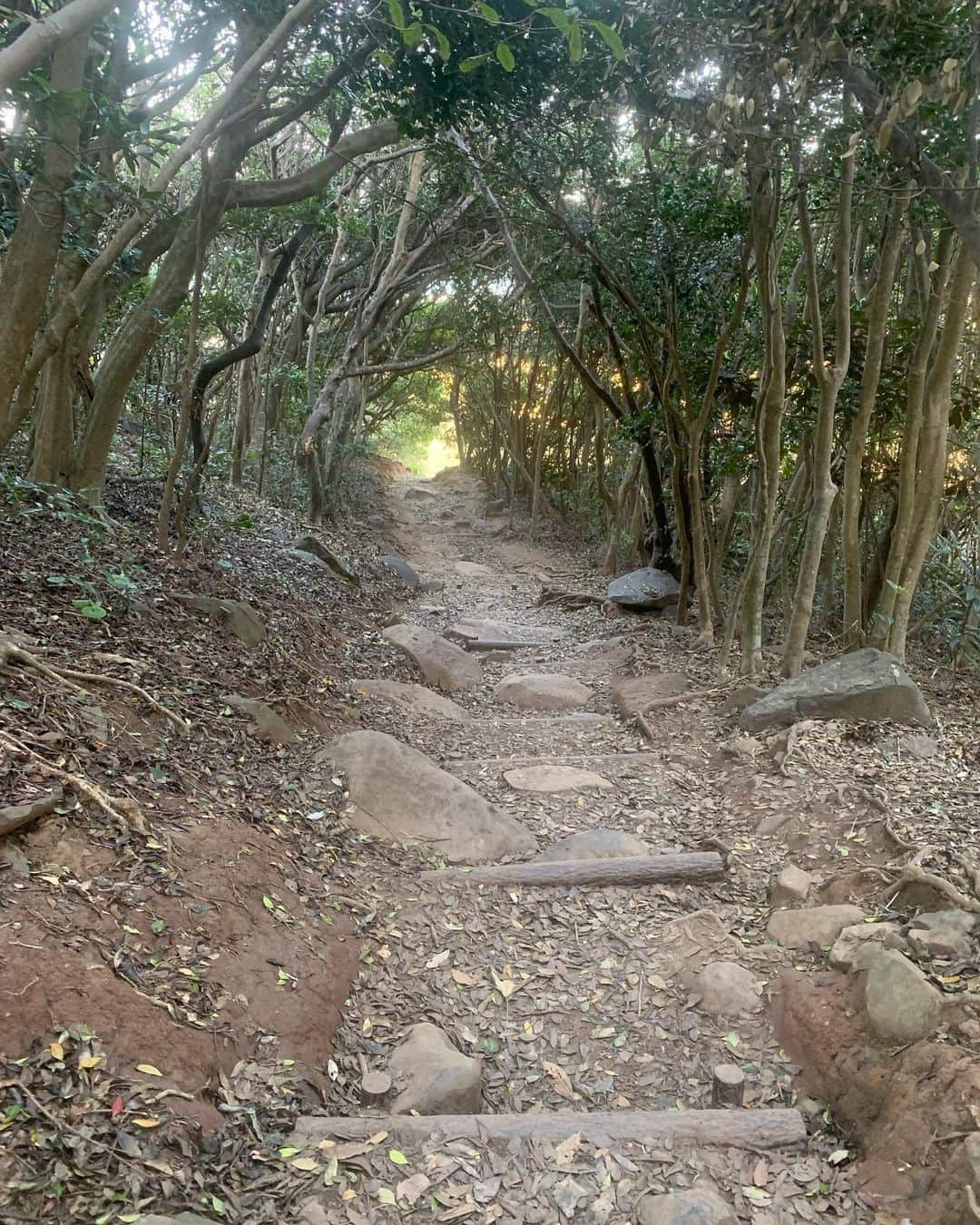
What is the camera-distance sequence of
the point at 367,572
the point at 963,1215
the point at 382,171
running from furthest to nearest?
the point at 382,171 < the point at 367,572 < the point at 963,1215

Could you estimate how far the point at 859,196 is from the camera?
A: 223 inches

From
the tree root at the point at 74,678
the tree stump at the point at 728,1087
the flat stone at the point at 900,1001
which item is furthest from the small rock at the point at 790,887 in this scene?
the tree root at the point at 74,678

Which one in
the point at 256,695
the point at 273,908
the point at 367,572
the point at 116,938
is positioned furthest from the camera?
the point at 367,572

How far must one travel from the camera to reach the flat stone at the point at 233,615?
5570mm

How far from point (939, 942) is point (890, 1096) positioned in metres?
0.65

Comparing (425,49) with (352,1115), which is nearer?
(352,1115)

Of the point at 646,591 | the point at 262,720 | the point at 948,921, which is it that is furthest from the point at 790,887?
the point at 646,591

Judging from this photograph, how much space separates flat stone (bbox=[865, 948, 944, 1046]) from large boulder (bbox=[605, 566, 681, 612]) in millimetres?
7134

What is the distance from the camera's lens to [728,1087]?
2711mm

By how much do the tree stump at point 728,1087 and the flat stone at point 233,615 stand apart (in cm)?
396

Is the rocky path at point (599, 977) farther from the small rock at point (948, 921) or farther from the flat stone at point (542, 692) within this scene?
the flat stone at point (542, 692)

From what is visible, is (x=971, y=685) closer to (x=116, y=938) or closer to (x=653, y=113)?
(x=653, y=113)

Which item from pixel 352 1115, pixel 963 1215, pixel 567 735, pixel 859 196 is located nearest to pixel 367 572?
pixel 567 735

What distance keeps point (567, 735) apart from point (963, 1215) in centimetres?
421
